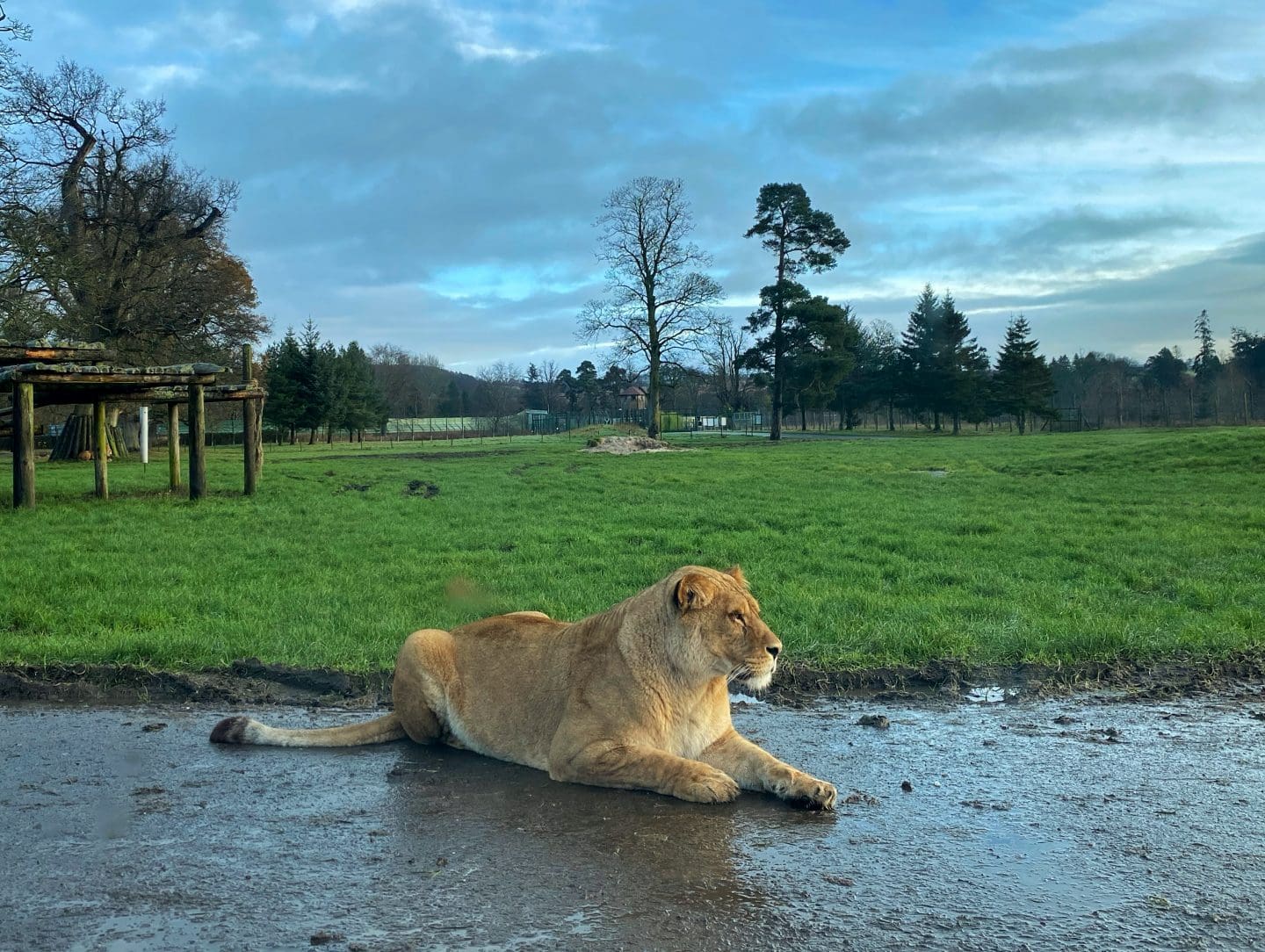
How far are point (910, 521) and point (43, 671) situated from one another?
12912mm

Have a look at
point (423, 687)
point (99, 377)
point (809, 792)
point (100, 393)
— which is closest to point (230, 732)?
point (423, 687)

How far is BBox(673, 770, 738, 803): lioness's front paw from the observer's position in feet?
16.2

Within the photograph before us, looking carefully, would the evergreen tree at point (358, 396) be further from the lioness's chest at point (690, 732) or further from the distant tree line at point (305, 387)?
the lioness's chest at point (690, 732)

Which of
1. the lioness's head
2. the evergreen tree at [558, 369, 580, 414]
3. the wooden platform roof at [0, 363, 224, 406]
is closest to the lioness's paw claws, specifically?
the lioness's head

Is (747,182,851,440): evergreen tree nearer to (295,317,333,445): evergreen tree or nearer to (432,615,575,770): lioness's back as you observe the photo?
(295,317,333,445): evergreen tree

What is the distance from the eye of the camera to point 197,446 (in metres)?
21.2

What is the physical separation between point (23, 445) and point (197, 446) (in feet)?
10.5

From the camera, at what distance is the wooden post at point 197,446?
2106 cm

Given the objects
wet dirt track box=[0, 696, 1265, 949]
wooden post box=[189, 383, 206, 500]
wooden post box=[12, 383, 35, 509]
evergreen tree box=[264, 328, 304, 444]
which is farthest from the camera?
evergreen tree box=[264, 328, 304, 444]

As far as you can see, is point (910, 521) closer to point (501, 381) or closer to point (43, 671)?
→ point (43, 671)

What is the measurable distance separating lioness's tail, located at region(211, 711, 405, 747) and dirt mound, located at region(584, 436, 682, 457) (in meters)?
40.0

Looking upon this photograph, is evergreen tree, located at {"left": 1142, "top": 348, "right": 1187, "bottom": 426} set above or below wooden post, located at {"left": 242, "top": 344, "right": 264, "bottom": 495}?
above

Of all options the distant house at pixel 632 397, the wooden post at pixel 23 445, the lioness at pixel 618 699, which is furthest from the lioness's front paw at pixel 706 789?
the distant house at pixel 632 397

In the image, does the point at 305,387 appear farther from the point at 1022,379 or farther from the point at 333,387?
the point at 1022,379
